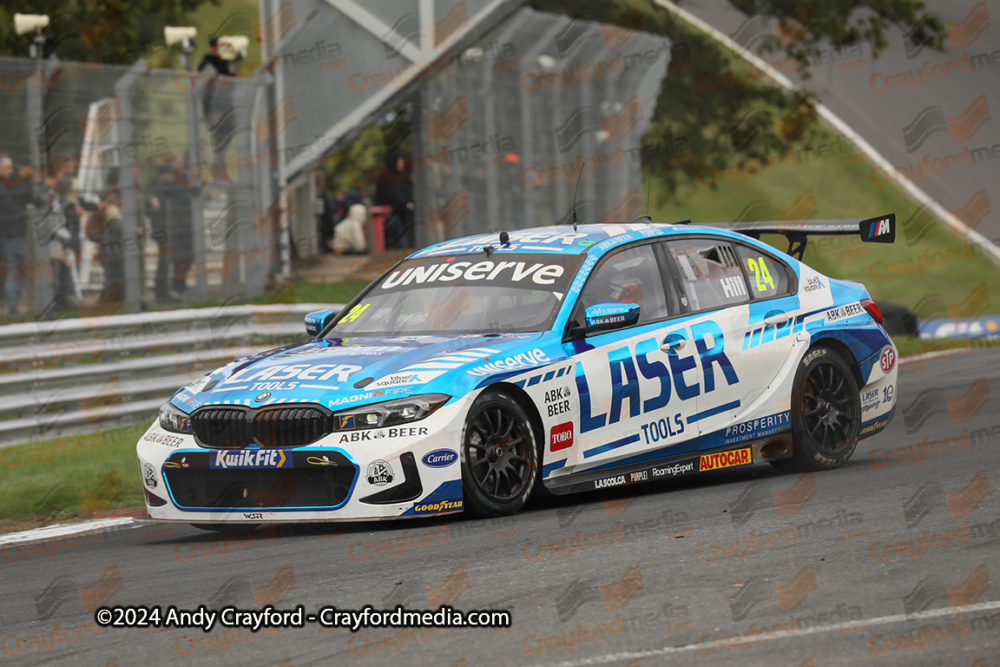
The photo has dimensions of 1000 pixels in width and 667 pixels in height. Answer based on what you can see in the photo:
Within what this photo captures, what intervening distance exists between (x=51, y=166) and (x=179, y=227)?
73.8 inches

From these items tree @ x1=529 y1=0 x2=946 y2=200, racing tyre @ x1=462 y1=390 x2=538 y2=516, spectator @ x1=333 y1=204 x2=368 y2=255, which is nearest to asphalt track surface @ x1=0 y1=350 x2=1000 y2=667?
racing tyre @ x1=462 y1=390 x2=538 y2=516

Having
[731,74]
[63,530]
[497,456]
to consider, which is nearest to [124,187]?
[63,530]

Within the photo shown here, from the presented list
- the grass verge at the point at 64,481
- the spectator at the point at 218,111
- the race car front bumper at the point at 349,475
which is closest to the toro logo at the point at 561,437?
the race car front bumper at the point at 349,475

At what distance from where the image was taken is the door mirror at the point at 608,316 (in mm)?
Result: 7531

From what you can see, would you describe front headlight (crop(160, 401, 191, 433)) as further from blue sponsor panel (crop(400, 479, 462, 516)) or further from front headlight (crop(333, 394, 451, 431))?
blue sponsor panel (crop(400, 479, 462, 516))

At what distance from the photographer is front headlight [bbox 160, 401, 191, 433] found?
7.18 meters

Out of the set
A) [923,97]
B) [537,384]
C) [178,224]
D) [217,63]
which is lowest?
[537,384]

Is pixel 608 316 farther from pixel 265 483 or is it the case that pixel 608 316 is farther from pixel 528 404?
pixel 265 483

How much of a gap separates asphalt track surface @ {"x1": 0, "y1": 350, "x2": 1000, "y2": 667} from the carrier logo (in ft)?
1.28

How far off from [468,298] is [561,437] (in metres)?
1.07

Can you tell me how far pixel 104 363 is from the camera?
1180cm

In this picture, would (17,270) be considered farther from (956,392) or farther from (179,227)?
(956,392)

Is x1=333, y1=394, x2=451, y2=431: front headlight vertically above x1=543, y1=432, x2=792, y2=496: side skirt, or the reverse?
x1=333, y1=394, x2=451, y2=431: front headlight

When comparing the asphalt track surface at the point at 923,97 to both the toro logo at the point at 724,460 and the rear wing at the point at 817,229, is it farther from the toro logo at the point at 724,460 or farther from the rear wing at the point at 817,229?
the toro logo at the point at 724,460
